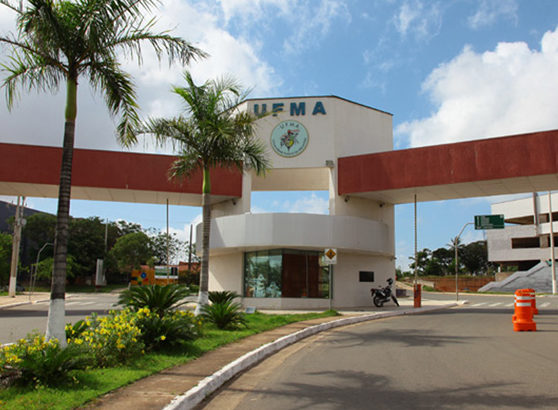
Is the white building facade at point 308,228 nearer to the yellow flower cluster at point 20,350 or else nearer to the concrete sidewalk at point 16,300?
the concrete sidewalk at point 16,300

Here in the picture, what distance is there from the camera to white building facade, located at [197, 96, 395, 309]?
2400 cm

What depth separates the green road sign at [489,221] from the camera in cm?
3350

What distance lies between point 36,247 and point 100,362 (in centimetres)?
7014

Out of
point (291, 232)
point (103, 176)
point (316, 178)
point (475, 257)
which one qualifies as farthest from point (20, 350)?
point (475, 257)

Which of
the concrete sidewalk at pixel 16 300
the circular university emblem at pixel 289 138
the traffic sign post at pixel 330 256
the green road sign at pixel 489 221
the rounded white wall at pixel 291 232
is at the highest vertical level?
the circular university emblem at pixel 289 138

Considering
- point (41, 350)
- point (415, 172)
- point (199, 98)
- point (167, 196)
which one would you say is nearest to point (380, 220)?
point (415, 172)

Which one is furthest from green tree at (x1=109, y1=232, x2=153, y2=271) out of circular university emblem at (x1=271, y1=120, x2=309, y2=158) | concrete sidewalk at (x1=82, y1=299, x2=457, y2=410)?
concrete sidewalk at (x1=82, y1=299, x2=457, y2=410)

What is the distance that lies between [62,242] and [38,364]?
3.13 m

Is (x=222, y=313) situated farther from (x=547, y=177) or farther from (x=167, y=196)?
(x=547, y=177)

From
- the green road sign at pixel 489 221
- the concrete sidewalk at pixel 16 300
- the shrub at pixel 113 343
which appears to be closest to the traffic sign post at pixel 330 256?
the shrub at pixel 113 343

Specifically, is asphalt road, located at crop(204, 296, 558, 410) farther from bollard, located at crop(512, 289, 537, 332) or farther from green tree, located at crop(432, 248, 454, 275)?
green tree, located at crop(432, 248, 454, 275)

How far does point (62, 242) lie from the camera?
9.16 metres

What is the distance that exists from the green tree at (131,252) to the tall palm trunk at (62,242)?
60.4 m

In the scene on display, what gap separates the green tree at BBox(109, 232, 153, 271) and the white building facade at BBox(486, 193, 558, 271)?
51.7 m
